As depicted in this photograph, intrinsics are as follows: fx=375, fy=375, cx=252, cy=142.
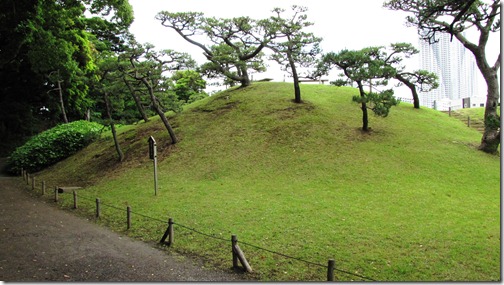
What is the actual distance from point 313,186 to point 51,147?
16968mm

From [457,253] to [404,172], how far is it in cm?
651

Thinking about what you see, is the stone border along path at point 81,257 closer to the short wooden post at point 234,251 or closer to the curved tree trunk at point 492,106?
the short wooden post at point 234,251

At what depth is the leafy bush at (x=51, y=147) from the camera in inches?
834

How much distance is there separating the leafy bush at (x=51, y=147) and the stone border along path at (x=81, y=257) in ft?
38.4

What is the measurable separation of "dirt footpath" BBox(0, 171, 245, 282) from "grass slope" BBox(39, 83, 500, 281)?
0.58 meters

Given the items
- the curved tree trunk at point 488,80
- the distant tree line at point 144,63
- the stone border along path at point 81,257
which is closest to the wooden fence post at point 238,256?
the stone border along path at point 81,257

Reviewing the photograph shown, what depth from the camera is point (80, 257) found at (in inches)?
296

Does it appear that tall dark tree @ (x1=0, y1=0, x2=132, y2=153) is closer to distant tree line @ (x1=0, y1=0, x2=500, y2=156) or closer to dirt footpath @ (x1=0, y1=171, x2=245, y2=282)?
distant tree line @ (x1=0, y1=0, x2=500, y2=156)

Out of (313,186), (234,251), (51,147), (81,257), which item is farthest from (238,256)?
(51,147)

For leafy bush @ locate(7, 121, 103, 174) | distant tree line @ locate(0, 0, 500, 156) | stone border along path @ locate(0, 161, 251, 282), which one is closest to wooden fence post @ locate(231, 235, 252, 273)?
stone border along path @ locate(0, 161, 251, 282)

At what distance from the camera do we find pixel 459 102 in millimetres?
27109

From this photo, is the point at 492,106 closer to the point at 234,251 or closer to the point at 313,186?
the point at 313,186

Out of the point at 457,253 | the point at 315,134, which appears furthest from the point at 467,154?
the point at 457,253

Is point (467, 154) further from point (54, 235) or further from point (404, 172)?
point (54, 235)
